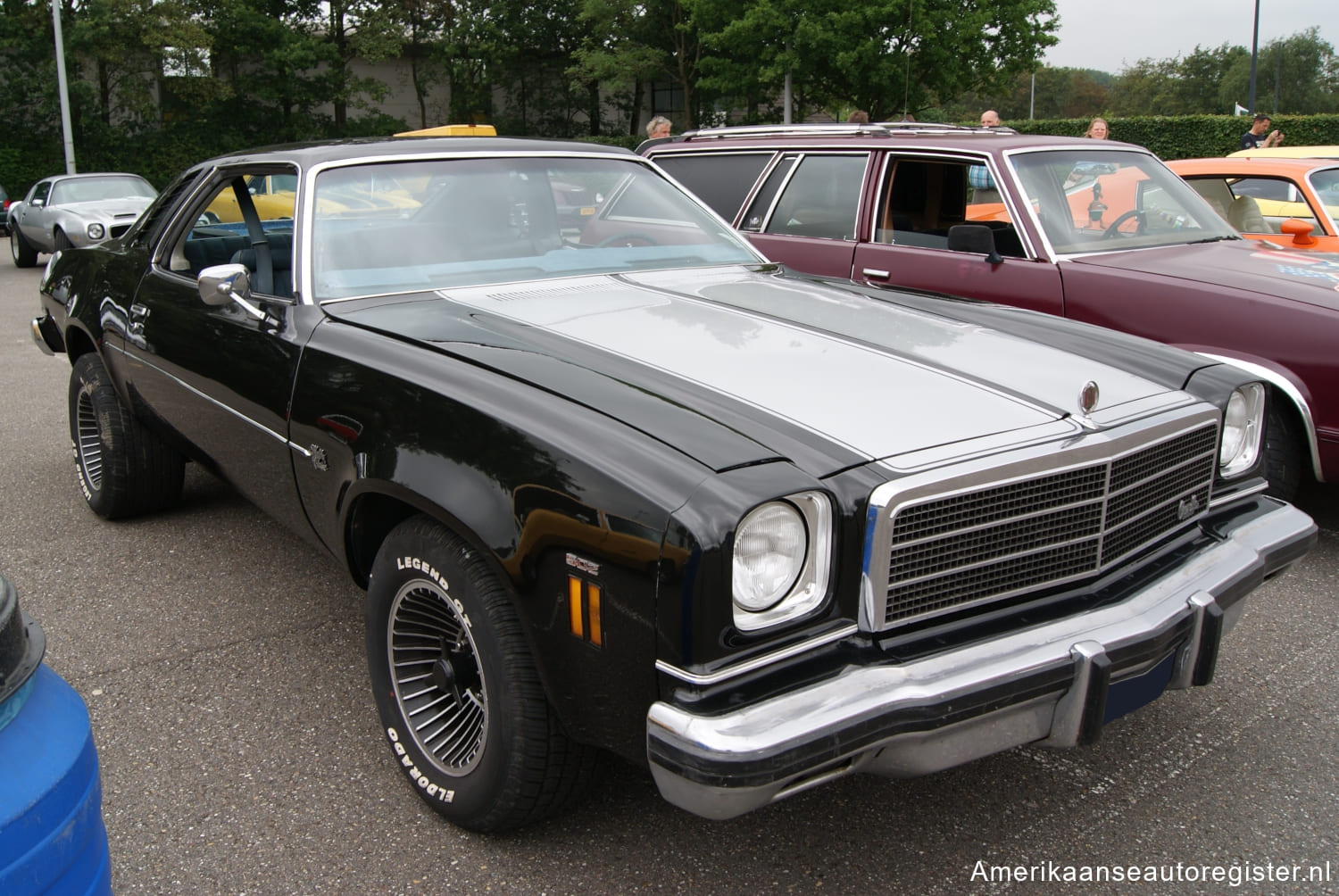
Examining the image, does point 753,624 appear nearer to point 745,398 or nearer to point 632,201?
point 745,398

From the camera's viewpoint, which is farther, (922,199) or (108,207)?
(108,207)

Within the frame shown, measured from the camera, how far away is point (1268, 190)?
264 inches

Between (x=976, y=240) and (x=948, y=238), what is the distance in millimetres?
214

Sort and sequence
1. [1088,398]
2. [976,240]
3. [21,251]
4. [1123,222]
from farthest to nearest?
[21,251]
[1123,222]
[976,240]
[1088,398]

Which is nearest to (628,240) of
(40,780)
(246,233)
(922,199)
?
(246,233)

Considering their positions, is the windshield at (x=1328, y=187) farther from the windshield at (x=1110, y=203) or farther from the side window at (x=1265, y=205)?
the windshield at (x=1110, y=203)

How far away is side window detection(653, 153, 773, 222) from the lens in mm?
5945

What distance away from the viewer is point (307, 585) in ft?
13.0

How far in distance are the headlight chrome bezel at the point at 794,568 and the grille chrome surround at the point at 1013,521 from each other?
0.09m

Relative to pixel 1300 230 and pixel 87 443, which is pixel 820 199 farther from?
pixel 87 443

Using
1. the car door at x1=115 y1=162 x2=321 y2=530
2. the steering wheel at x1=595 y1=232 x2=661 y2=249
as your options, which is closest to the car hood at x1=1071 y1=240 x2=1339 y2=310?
the steering wheel at x1=595 y1=232 x2=661 y2=249

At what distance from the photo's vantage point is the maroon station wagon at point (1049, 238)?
4230mm

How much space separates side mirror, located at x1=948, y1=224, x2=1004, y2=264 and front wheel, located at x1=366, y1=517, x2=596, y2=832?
10.7 ft

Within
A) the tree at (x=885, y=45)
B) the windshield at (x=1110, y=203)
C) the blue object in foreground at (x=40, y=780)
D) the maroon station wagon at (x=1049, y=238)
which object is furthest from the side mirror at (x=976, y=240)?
the tree at (x=885, y=45)
